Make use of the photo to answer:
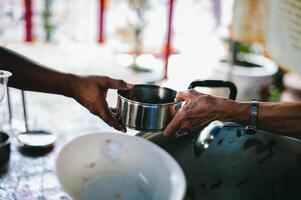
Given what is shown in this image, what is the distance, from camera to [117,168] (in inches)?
50.9

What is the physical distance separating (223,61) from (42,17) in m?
2.57

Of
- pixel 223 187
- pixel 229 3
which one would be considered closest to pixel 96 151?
pixel 223 187

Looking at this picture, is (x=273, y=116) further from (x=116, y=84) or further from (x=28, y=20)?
(x=28, y=20)

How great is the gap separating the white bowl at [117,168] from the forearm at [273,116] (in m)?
0.26

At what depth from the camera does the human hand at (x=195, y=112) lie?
1.14m

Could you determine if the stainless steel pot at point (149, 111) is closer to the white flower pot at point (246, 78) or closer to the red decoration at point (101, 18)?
the white flower pot at point (246, 78)

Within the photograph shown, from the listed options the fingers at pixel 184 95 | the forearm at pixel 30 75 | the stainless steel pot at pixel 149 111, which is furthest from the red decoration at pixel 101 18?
the fingers at pixel 184 95

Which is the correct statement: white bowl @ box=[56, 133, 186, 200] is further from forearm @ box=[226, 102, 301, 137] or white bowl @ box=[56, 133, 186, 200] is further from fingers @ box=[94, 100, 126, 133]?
forearm @ box=[226, 102, 301, 137]

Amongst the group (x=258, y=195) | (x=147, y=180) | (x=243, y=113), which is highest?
(x=243, y=113)

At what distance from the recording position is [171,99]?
1.22 m

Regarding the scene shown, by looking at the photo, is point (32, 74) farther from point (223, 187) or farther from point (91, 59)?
point (91, 59)

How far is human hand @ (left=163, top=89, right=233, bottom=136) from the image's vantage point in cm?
114

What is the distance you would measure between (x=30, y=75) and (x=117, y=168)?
1.65 ft

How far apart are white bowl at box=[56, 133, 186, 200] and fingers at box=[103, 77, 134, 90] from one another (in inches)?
6.4
